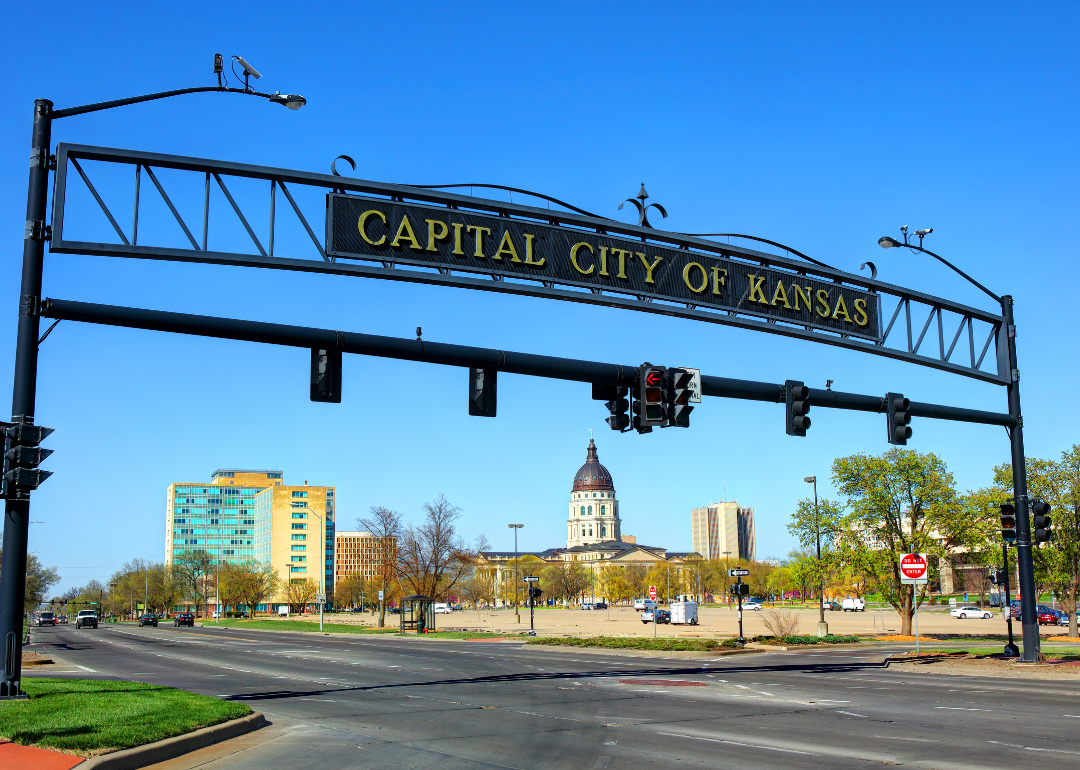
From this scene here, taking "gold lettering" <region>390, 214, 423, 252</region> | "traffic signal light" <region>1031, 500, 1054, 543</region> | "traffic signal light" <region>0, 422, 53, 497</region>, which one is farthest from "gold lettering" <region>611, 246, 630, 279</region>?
"traffic signal light" <region>1031, 500, 1054, 543</region>

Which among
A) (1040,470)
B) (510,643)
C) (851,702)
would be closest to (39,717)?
(851,702)

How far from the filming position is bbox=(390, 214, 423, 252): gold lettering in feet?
55.2

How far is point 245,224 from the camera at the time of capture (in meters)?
15.5

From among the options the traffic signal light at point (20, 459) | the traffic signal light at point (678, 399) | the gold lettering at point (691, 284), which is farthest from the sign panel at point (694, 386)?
the traffic signal light at point (20, 459)

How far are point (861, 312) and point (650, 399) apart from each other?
7130mm

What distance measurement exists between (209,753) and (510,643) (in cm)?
3804

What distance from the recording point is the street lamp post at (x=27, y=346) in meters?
14.3

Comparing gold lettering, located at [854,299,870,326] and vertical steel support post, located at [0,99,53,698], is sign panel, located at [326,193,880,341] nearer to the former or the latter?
gold lettering, located at [854,299,870,326]

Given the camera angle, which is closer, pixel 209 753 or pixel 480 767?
pixel 480 767

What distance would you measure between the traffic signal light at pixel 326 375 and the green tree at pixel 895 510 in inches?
1364

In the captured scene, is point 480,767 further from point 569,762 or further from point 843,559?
point 843,559

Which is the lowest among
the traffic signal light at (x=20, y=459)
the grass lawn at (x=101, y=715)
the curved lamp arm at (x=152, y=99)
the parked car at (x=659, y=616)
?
the parked car at (x=659, y=616)

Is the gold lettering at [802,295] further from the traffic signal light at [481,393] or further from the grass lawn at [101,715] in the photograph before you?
the grass lawn at [101,715]

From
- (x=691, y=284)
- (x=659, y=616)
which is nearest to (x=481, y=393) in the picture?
(x=691, y=284)
